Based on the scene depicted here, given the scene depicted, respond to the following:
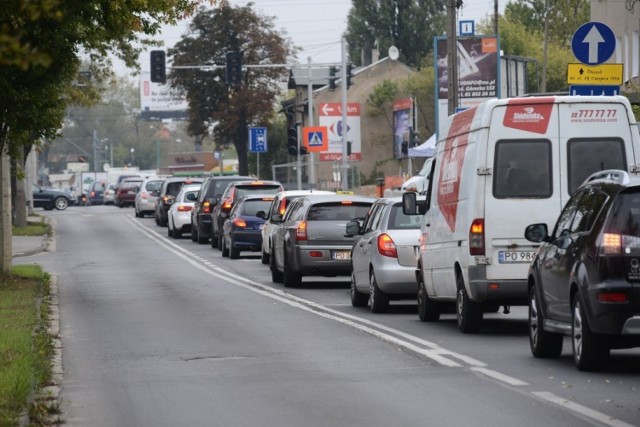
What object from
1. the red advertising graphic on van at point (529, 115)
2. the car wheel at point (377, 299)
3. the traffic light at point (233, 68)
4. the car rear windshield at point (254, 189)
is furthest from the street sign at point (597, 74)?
the traffic light at point (233, 68)

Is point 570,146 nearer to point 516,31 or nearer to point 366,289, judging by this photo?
point 366,289

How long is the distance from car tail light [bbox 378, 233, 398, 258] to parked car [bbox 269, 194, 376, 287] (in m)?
5.12

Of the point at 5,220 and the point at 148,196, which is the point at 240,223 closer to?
the point at 5,220

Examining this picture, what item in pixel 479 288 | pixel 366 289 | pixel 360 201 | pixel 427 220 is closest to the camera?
pixel 479 288

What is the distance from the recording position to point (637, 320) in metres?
12.4

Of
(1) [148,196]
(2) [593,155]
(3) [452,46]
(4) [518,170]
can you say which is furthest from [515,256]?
(1) [148,196]

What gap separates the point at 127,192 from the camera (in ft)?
277

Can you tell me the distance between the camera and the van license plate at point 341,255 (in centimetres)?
2608

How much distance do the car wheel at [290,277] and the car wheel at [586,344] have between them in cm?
1394

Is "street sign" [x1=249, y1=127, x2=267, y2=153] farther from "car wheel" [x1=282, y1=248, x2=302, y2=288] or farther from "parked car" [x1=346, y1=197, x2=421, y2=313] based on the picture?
"parked car" [x1=346, y1=197, x2=421, y2=313]

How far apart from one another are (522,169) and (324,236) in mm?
9880

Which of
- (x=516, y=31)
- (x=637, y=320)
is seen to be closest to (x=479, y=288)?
(x=637, y=320)

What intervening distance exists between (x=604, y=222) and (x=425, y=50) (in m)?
110

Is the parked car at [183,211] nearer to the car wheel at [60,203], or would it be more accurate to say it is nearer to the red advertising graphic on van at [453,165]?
the red advertising graphic on van at [453,165]
